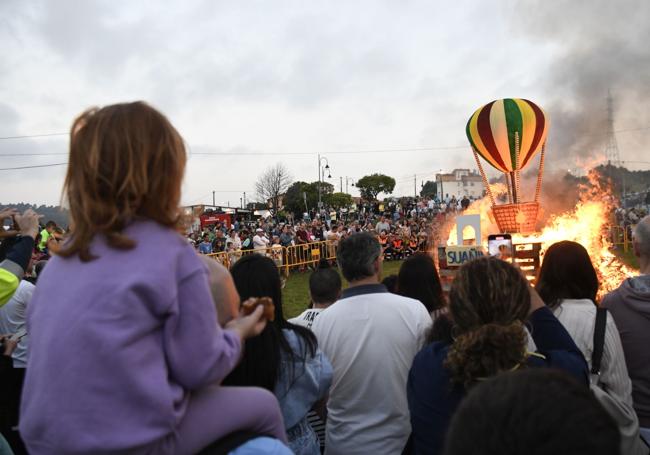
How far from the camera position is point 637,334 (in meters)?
3.15

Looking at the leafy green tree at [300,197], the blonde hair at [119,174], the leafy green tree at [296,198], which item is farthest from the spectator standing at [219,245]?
the leafy green tree at [300,197]

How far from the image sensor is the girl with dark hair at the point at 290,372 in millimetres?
2312

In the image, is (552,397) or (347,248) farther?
(347,248)

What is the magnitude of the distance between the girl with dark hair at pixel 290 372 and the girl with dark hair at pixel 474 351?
0.45m

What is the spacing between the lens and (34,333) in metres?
1.42

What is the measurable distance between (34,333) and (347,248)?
2.29m

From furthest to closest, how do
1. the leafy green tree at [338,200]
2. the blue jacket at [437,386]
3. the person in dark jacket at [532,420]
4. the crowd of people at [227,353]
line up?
the leafy green tree at [338,200] → the blue jacket at [437,386] → the crowd of people at [227,353] → the person in dark jacket at [532,420]

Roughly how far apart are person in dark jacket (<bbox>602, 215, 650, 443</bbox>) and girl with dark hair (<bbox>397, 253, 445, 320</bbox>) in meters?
1.17

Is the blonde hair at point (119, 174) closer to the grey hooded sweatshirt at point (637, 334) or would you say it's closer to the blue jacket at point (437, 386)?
the blue jacket at point (437, 386)

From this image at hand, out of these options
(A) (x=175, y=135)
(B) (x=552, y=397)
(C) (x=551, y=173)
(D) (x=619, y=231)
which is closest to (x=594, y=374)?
(B) (x=552, y=397)

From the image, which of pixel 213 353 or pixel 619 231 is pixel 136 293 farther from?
pixel 619 231

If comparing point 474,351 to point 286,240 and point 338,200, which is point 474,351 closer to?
point 286,240

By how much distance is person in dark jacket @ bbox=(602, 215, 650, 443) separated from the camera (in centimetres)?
312

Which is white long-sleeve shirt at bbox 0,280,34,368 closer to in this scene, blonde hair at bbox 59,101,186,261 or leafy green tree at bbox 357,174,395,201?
blonde hair at bbox 59,101,186,261
